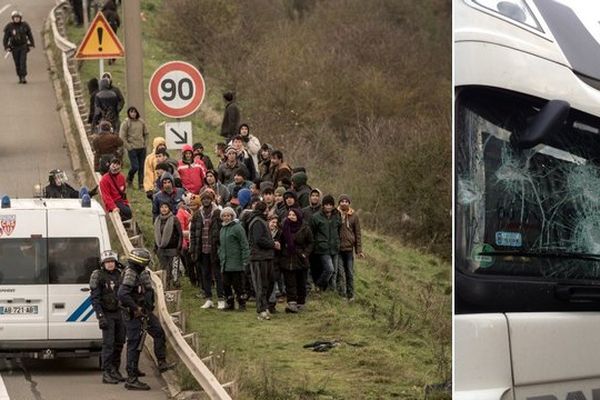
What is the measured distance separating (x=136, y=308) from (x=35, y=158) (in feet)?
52.6

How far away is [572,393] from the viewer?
542 cm

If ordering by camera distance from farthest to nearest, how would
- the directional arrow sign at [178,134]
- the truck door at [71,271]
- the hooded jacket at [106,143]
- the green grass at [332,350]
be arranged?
the hooded jacket at [106,143] → the directional arrow sign at [178,134] → the truck door at [71,271] → the green grass at [332,350]

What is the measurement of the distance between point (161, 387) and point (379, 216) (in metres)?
22.3

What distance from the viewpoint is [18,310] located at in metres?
18.1

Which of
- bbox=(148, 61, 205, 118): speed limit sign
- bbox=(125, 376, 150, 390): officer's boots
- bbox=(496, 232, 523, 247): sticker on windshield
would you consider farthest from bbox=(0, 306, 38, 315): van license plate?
bbox=(496, 232, 523, 247): sticker on windshield

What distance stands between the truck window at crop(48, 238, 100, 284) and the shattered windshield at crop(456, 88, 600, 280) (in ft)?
43.3

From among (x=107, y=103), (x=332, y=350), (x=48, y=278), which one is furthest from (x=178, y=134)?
(x=107, y=103)

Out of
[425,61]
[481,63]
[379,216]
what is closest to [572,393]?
[481,63]

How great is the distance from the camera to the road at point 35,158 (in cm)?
1689

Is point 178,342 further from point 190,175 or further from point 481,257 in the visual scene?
point 481,257

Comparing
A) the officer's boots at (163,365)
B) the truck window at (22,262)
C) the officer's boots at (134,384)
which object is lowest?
the officer's boots at (134,384)

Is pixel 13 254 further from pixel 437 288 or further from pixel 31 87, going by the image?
pixel 31 87

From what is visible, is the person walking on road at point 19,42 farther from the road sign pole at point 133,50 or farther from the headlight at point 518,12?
the headlight at point 518,12

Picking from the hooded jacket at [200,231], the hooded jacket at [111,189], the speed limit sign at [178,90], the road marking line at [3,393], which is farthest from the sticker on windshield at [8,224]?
the hooded jacket at [111,189]
